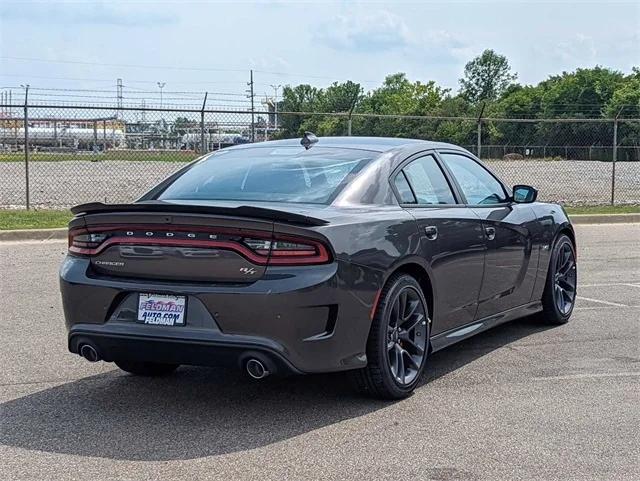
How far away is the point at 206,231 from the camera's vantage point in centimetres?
450

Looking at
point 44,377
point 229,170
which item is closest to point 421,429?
point 229,170

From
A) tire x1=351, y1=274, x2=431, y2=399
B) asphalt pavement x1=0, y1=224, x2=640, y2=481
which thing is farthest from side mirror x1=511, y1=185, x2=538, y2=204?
tire x1=351, y1=274, x2=431, y2=399

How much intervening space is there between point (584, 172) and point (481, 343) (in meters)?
24.5

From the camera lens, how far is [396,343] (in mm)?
5027

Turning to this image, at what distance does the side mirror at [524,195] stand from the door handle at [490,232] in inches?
27.5

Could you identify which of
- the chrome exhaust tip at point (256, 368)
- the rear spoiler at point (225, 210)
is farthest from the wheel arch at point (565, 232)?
the chrome exhaust tip at point (256, 368)

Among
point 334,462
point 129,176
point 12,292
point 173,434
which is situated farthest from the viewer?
point 129,176

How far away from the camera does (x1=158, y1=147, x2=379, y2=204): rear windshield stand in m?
5.15

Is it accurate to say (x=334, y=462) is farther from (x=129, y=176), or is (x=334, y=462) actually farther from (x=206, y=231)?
(x=129, y=176)

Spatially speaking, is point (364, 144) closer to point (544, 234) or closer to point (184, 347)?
point (544, 234)

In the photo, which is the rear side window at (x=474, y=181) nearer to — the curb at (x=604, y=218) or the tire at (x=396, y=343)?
the tire at (x=396, y=343)

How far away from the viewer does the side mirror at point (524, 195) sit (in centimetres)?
665

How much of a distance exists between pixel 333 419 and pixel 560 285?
3301mm

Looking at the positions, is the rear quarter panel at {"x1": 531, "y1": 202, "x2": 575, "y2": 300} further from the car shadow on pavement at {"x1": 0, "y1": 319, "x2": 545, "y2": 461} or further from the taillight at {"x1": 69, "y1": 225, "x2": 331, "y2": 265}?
the taillight at {"x1": 69, "y1": 225, "x2": 331, "y2": 265}
